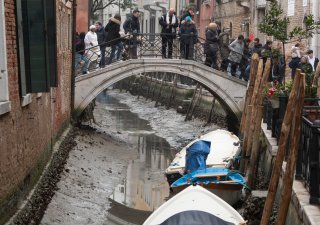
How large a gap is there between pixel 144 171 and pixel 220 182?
17.4 ft

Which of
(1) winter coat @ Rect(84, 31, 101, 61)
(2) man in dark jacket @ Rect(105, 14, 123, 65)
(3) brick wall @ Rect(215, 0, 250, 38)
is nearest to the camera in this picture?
(2) man in dark jacket @ Rect(105, 14, 123, 65)

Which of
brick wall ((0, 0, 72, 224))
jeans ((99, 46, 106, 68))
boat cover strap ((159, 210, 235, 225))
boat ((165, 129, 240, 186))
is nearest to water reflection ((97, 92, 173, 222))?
boat ((165, 129, 240, 186))

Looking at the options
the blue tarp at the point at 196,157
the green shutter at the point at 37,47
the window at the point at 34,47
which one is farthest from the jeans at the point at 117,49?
the green shutter at the point at 37,47

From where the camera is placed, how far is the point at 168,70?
2295cm

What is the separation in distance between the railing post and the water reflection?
18.8 feet

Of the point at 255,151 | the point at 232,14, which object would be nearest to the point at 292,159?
the point at 255,151

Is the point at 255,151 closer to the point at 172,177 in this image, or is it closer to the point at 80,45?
the point at 172,177

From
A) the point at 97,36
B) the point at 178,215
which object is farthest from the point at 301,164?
the point at 97,36

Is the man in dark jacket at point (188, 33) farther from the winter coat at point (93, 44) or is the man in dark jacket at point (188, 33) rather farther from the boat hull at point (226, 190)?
the boat hull at point (226, 190)

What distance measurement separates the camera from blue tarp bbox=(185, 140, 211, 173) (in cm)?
1393

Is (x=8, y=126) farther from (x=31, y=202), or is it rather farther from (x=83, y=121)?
(x=83, y=121)

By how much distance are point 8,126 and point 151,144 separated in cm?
1373

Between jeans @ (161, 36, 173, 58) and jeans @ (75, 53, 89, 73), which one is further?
jeans @ (75, 53, 89, 73)

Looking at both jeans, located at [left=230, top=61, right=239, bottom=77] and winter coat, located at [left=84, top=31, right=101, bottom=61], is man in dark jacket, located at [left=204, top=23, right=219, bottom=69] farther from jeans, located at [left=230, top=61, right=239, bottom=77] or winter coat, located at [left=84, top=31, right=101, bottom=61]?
winter coat, located at [left=84, top=31, right=101, bottom=61]
